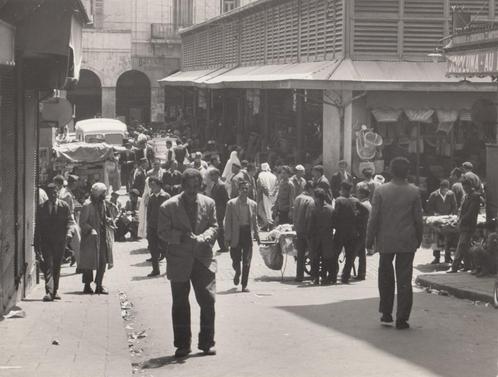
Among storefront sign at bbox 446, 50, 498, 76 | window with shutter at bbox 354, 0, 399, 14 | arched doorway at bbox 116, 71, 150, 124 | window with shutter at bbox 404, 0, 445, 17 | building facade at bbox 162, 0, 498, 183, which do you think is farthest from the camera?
arched doorway at bbox 116, 71, 150, 124

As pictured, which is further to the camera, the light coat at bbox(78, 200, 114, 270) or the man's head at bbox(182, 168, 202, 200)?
the light coat at bbox(78, 200, 114, 270)

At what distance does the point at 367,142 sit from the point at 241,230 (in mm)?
8569

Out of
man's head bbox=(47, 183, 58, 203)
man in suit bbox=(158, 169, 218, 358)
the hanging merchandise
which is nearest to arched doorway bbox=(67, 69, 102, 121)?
the hanging merchandise

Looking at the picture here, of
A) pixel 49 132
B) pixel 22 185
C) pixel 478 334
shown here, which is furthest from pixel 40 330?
pixel 49 132

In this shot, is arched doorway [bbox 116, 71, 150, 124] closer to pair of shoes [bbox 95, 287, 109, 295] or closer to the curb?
pair of shoes [bbox 95, 287, 109, 295]

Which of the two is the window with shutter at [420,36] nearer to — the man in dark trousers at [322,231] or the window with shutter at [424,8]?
the window with shutter at [424,8]

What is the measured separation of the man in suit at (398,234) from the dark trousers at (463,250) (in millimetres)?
4803

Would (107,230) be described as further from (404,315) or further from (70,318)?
(404,315)

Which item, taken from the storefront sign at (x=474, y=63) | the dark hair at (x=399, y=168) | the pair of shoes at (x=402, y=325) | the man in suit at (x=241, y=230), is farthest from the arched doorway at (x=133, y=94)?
the pair of shoes at (x=402, y=325)

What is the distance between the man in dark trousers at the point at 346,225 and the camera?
48.1 feet

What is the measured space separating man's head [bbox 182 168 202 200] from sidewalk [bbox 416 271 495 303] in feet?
15.7

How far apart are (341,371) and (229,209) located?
6.21m

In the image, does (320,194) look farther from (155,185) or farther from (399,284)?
(399,284)

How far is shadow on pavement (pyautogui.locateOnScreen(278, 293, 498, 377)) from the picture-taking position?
27.5ft
